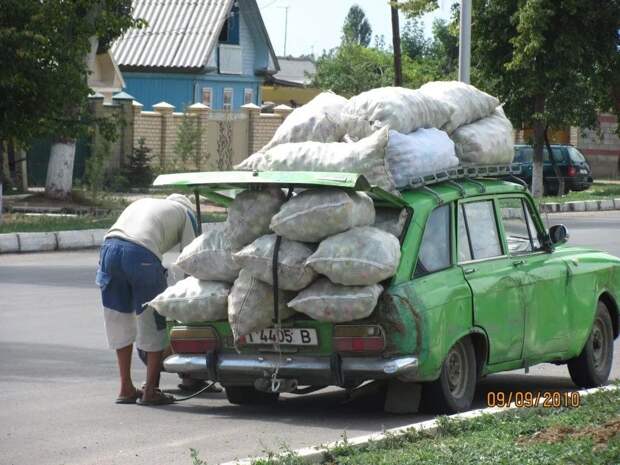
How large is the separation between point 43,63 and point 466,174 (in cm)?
1634

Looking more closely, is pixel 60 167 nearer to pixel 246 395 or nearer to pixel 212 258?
pixel 246 395

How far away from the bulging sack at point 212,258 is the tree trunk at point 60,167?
21373 mm

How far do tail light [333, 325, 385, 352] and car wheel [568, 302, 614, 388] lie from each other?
227cm

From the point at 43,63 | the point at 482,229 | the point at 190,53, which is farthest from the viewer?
the point at 190,53

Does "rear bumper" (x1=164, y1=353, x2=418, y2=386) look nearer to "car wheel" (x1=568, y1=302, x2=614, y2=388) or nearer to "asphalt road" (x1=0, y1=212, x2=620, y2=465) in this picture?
"asphalt road" (x1=0, y1=212, x2=620, y2=465)

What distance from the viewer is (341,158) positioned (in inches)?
347

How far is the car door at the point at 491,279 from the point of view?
354 inches

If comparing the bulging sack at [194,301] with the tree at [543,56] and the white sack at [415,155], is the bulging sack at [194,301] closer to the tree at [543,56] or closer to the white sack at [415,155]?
the white sack at [415,155]

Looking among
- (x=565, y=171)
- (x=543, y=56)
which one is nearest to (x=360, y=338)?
(x=543, y=56)

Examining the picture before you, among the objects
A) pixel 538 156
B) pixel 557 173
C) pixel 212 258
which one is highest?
pixel 212 258

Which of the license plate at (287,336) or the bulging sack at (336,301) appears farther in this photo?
the license plate at (287,336)

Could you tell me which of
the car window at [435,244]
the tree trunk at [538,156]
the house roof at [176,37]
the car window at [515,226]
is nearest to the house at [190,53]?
the house roof at [176,37]

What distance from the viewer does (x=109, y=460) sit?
7.51m

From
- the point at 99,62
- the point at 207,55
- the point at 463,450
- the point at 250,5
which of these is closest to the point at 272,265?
the point at 463,450
